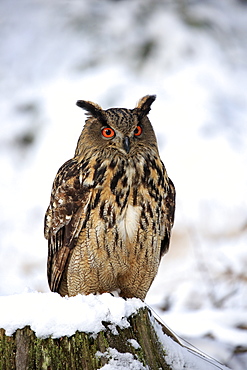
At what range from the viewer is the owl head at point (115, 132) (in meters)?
2.56

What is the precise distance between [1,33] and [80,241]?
7200 mm

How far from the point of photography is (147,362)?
163 centimetres

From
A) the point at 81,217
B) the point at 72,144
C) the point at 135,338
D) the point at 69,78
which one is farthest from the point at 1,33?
the point at 135,338

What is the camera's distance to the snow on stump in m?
1.55

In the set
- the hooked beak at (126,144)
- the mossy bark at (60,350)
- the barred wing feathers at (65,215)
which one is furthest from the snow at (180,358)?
the hooked beak at (126,144)

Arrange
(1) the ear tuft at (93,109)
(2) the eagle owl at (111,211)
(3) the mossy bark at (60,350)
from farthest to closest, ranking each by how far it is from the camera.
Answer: (1) the ear tuft at (93,109)
(2) the eagle owl at (111,211)
(3) the mossy bark at (60,350)

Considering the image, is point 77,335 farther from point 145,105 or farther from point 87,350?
point 145,105

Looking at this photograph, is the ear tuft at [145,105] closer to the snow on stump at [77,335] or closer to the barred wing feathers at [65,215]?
the barred wing feathers at [65,215]

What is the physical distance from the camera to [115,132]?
8.46ft

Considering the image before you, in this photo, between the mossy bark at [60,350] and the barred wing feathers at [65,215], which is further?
the barred wing feathers at [65,215]

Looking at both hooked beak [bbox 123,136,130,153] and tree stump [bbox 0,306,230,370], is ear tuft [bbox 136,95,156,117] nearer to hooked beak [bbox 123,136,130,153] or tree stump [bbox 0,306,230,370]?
hooked beak [bbox 123,136,130,153]

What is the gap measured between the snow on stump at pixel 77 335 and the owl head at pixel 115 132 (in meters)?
1.01

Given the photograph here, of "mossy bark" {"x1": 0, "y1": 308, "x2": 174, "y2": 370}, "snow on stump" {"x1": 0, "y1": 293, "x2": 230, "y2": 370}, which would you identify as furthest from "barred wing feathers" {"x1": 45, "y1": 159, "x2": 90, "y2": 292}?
"mossy bark" {"x1": 0, "y1": 308, "x2": 174, "y2": 370}

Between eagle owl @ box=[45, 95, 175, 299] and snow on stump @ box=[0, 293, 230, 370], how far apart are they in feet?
2.45
